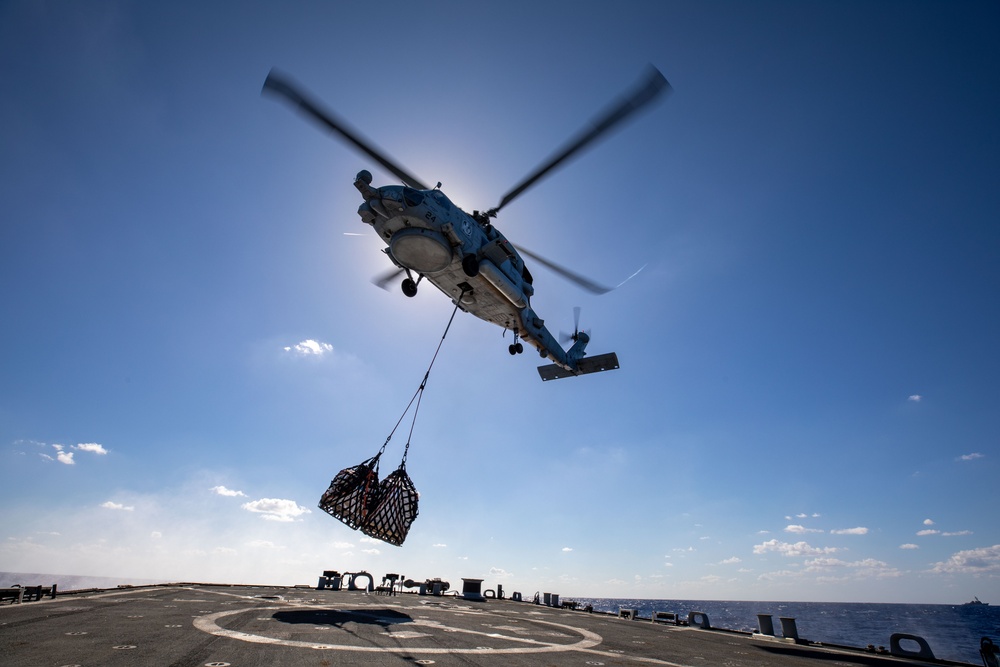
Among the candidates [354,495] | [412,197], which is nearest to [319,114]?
[412,197]

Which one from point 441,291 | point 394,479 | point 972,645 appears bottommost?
point 972,645

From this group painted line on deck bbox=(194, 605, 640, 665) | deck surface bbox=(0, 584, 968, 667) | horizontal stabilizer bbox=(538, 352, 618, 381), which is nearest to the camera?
deck surface bbox=(0, 584, 968, 667)

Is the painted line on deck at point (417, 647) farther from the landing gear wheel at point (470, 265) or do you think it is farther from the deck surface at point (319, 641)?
the landing gear wheel at point (470, 265)

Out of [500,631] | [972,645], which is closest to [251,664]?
[500,631]

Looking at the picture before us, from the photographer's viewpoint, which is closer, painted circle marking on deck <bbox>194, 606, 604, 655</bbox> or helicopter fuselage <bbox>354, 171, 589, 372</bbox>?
painted circle marking on deck <bbox>194, 606, 604, 655</bbox>

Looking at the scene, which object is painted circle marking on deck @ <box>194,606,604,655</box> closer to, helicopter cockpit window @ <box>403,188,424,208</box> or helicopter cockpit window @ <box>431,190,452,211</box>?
helicopter cockpit window @ <box>403,188,424,208</box>

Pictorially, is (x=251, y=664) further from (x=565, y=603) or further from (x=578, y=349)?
(x=565, y=603)

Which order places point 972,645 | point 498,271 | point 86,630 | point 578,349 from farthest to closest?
point 972,645 < point 578,349 < point 498,271 < point 86,630

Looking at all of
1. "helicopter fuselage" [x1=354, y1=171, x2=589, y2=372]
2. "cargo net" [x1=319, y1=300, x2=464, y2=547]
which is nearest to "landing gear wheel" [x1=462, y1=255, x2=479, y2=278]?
"helicopter fuselage" [x1=354, y1=171, x2=589, y2=372]

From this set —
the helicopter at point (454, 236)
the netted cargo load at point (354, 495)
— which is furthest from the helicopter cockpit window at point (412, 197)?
the netted cargo load at point (354, 495)
